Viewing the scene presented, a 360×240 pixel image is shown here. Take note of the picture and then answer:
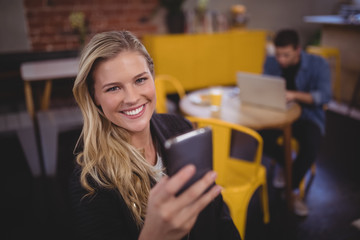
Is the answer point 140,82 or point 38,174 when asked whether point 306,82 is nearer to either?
point 140,82

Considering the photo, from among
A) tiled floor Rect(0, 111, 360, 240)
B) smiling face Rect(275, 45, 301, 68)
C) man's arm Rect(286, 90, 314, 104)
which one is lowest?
tiled floor Rect(0, 111, 360, 240)

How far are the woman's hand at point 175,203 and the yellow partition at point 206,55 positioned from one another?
153 inches

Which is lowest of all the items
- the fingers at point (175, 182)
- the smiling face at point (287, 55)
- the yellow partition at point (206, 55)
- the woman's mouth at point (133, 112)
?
the yellow partition at point (206, 55)

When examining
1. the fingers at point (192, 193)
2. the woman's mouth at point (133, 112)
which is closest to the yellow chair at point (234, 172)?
the woman's mouth at point (133, 112)

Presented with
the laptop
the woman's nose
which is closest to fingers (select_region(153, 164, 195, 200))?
the woman's nose

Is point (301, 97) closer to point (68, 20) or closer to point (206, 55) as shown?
point (206, 55)

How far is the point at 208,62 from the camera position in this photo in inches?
181

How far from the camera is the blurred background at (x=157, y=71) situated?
203 centimetres

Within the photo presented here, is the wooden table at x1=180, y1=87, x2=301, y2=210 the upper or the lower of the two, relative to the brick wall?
lower

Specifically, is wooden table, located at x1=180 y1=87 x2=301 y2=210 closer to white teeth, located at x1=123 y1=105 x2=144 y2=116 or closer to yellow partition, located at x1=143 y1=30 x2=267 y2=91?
white teeth, located at x1=123 y1=105 x2=144 y2=116

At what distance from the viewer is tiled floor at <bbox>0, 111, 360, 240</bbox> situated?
191 cm

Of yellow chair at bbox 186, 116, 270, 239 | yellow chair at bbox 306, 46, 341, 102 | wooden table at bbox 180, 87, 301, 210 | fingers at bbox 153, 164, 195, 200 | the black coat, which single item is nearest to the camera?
fingers at bbox 153, 164, 195, 200

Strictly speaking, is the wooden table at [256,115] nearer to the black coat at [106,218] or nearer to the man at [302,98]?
the man at [302,98]

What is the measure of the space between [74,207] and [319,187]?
2088 millimetres
